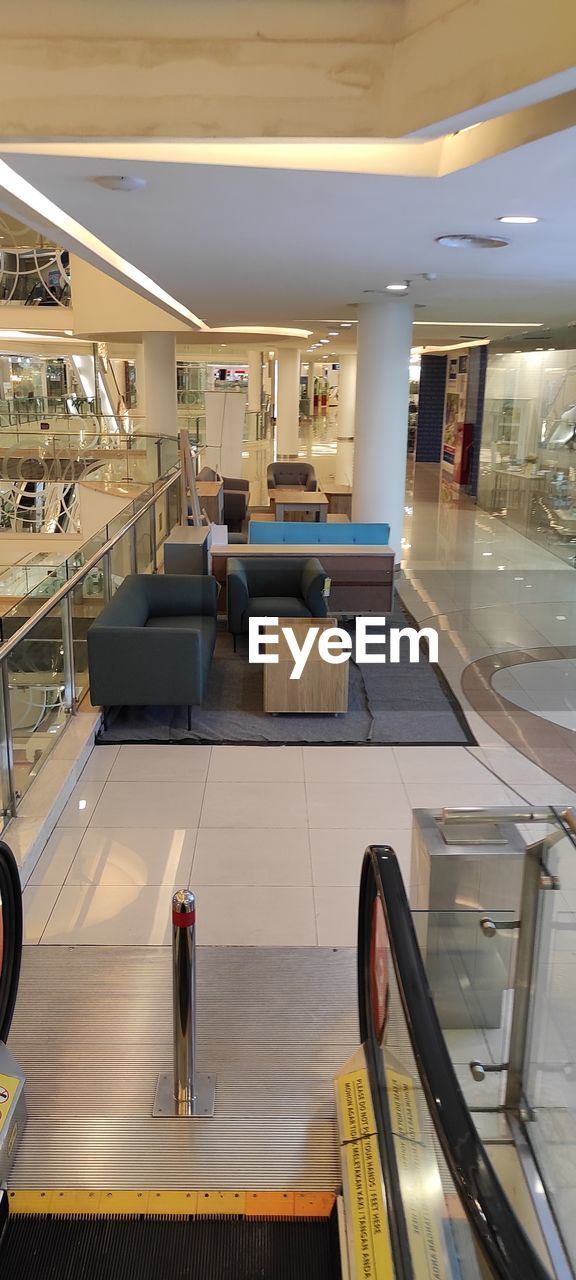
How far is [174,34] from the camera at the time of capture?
357cm

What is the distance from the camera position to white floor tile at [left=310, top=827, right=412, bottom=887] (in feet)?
15.7

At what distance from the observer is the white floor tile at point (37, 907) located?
13.7ft

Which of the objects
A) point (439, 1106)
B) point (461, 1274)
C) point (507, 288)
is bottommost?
point (461, 1274)

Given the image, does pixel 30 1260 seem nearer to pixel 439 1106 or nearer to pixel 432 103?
pixel 439 1106

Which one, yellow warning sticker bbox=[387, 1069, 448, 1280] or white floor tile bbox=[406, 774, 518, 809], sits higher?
yellow warning sticker bbox=[387, 1069, 448, 1280]

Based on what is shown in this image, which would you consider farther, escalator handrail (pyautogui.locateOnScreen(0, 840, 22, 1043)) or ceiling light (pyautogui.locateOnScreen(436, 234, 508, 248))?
ceiling light (pyautogui.locateOnScreen(436, 234, 508, 248))

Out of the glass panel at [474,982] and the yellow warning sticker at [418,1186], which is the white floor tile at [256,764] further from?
the yellow warning sticker at [418,1186]

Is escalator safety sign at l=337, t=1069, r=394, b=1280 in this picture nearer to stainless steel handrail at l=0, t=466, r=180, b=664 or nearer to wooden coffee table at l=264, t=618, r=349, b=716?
stainless steel handrail at l=0, t=466, r=180, b=664

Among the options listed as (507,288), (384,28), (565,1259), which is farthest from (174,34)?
(507,288)

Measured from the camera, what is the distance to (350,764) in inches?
245

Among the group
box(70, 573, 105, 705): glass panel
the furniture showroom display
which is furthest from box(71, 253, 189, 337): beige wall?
box(70, 573, 105, 705): glass panel

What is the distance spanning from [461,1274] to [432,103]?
3418 mm

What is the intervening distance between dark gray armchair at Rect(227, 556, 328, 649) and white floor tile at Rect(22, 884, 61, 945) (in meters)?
4.02

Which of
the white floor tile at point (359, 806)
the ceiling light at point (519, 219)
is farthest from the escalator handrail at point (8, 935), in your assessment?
the ceiling light at point (519, 219)
